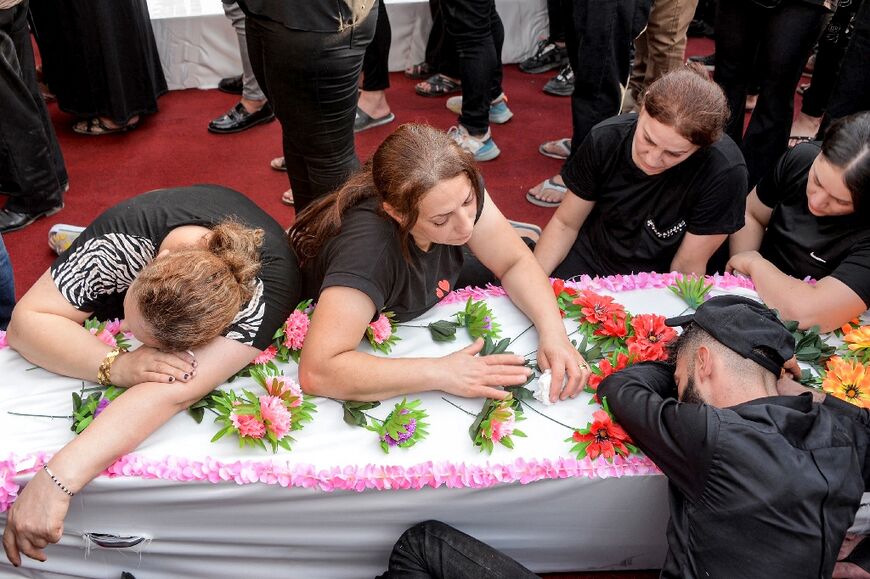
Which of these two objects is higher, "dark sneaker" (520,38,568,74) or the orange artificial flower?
the orange artificial flower

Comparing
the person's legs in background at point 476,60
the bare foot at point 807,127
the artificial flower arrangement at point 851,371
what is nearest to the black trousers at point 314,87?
the person's legs in background at point 476,60

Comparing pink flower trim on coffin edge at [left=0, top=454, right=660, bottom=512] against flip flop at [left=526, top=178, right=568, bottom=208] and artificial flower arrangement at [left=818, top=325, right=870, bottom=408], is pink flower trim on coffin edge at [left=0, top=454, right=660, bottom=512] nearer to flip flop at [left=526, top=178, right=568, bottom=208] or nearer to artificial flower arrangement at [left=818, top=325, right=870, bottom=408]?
artificial flower arrangement at [left=818, top=325, right=870, bottom=408]

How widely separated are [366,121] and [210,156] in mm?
729

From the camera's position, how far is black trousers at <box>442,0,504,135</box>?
2.92 m

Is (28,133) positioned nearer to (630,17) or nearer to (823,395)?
(630,17)

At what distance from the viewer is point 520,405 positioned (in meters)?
1.53

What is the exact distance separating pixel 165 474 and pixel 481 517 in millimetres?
612

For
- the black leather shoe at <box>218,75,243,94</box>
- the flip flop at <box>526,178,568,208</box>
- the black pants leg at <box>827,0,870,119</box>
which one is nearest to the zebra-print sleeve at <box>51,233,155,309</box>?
the flip flop at <box>526,178,568,208</box>

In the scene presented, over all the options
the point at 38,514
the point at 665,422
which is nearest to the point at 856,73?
the point at 665,422

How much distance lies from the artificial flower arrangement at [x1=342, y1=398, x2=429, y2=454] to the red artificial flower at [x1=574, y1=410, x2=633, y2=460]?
31 centimetres

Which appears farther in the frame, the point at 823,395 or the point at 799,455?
the point at 823,395

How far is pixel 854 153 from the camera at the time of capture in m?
1.65

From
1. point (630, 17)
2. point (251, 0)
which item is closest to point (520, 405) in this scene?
point (251, 0)

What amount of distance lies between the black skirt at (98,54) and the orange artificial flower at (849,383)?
9.93 ft
